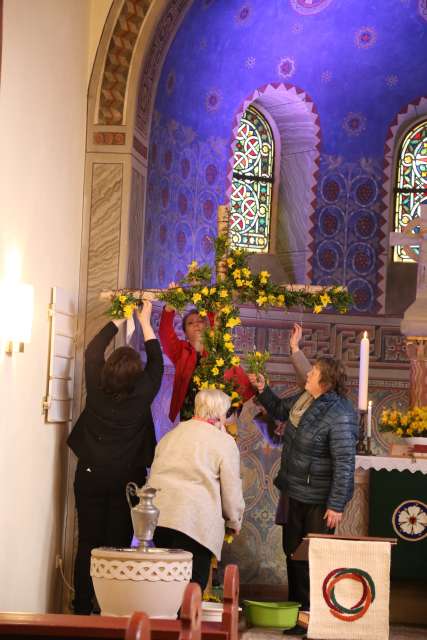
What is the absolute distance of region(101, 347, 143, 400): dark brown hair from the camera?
297 inches

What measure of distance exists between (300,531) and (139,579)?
271 cm

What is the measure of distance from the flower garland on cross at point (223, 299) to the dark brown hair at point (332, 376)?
37 centimetres

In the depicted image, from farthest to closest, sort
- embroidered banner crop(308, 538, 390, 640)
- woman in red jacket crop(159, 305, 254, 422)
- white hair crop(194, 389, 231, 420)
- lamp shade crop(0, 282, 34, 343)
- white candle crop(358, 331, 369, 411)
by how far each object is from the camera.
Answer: woman in red jacket crop(159, 305, 254, 422) < white candle crop(358, 331, 369, 411) < white hair crop(194, 389, 231, 420) < lamp shade crop(0, 282, 34, 343) < embroidered banner crop(308, 538, 390, 640)

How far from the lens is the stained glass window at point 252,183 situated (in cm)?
1142

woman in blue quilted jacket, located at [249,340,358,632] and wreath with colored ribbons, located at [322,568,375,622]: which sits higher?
woman in blue quilted jacket, located at [249,340,358,632]

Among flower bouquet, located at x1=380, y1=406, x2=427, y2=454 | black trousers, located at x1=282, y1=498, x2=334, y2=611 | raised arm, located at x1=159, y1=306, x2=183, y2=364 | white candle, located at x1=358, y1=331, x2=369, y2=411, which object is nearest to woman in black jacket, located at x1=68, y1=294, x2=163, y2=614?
raised arm, located at x1=159, y1=306, x2=183, y2=364

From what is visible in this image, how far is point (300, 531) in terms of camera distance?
26.0 feet

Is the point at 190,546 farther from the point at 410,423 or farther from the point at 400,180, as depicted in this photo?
the point at 400,180

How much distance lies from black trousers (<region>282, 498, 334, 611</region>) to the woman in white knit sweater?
3.27 ft

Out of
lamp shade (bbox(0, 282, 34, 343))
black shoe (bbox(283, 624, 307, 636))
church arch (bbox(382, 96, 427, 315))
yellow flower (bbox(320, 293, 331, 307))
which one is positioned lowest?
black shoe (bbox(283, 624, 307, 636))

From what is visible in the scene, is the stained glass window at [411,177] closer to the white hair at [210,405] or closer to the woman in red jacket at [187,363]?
the woman in red jacket at [187,363]

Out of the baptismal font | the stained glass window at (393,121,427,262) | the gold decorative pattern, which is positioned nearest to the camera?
the baptismal font

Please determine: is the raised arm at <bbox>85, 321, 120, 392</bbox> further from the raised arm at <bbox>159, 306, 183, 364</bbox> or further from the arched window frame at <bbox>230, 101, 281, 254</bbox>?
the arched window frame at <bbox>230, 101, 281, 254</bbox>

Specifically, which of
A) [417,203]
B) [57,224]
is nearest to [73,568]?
[57,224]
